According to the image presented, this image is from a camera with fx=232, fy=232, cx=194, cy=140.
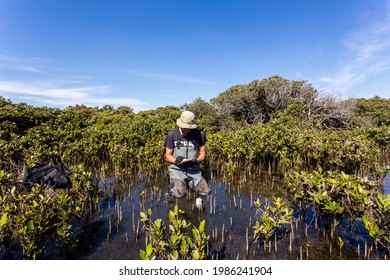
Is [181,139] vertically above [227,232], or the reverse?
[181,139]

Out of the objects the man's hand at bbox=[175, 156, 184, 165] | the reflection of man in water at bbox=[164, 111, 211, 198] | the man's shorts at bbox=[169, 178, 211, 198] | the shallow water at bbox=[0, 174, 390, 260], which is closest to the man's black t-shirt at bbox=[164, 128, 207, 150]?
the reflection of man in water at bbox=[164, 111, 211, 198]

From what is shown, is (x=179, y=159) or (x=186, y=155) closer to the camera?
(x=179, y=159)

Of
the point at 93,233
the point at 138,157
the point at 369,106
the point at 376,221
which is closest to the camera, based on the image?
the point at 376,221

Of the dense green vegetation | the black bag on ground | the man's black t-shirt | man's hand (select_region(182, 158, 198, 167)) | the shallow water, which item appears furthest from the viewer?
the man's black t-shirt

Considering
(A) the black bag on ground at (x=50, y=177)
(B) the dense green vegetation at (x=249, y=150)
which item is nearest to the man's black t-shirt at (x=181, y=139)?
(B) the dense green vegetation at (x=249, y=150)

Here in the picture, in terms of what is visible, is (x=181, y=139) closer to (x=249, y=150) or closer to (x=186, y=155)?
(x=186, y=155)

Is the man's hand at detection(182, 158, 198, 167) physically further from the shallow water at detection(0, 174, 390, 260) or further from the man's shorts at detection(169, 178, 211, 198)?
the shallow water at detection(0, 174, 390, 260)

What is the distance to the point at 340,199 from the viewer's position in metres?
3.64

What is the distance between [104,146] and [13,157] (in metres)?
2.82

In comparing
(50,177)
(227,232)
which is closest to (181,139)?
(227,232)

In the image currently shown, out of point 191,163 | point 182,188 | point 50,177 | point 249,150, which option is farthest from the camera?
point 249,150
